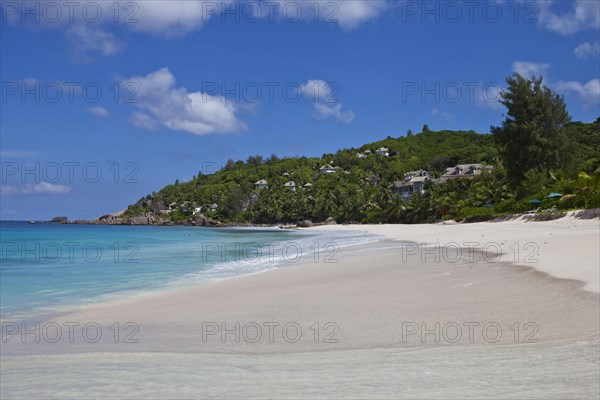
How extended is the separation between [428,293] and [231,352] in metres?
4.25

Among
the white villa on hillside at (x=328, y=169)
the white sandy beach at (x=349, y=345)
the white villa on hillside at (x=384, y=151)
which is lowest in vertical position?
the white sandy beach at (x=349, y=345)

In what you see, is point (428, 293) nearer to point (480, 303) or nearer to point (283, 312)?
point (480, 303)

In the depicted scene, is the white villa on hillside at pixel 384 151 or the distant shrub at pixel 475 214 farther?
the white villa on hillside at pixel 384 151

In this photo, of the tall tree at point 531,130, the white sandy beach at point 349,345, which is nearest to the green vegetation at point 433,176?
the tall tree at point 531,130

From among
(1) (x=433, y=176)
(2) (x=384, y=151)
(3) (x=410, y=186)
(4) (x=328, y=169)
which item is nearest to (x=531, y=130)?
(3) (x=410, y=186)

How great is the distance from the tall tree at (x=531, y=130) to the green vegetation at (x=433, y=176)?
10cm

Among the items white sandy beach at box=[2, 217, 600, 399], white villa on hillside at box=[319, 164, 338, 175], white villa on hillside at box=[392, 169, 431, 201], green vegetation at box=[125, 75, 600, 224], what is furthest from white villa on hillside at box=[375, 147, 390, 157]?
white sandy beach at box=[2, 217, 600, 399]

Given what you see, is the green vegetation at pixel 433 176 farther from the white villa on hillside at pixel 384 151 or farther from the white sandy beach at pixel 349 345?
the white sandy beach at pixel 349 345

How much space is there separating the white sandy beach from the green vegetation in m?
25.5

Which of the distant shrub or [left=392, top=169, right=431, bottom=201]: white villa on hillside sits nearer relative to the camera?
the distant shrub

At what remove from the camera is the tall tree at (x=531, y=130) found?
149 ft

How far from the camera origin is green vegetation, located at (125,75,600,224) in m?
44.4

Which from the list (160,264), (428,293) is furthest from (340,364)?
(160,264)

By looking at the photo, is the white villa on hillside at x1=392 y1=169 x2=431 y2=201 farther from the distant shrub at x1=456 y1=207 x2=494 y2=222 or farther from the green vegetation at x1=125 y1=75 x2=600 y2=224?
the distant shrub at x1=456 y1=207 x2=494 y2=222
